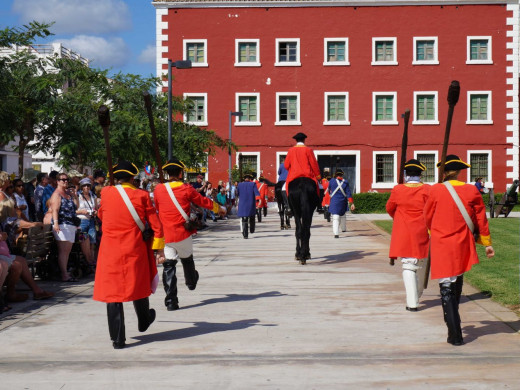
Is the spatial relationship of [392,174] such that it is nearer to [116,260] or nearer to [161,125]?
[161,125]

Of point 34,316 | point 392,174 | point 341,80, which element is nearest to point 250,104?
point 341,80

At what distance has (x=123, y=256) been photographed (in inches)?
307

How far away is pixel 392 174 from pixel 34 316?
40.0 m

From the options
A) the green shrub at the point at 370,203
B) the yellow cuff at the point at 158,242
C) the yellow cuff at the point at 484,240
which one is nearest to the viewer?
the yellow cuff at the point at 484,240

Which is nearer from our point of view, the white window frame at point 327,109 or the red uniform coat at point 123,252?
the red uniform coat at point 123,252

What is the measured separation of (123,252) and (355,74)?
40.7 meters

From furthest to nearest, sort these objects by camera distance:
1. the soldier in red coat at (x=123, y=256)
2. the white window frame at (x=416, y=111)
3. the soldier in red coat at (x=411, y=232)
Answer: the white window frame at (x=416, y=111) < the soldier in red coat at (x=411, y=232) < the soldier in red coat at (x=123, y=256)

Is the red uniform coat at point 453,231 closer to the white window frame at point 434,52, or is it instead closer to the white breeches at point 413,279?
the white breeches at point 413,279

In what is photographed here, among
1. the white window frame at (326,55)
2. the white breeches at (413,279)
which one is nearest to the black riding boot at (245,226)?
the white breeches at (413,279)

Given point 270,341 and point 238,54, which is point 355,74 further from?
point 270,341

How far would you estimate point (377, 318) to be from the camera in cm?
902

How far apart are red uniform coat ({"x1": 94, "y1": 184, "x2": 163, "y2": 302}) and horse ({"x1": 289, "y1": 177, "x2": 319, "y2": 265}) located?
706 centimetres

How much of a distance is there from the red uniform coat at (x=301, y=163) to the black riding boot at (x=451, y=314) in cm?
727

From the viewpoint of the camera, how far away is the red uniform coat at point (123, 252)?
25.4 feet
